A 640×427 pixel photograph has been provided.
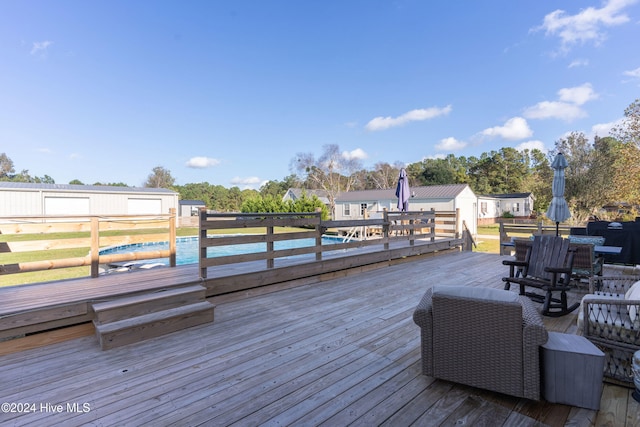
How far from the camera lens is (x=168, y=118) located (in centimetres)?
2234

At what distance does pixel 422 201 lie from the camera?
2308 cm

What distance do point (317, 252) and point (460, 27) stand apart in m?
11.4

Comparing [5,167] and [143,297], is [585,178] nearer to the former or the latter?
[143,297]

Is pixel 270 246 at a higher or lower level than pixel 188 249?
higher

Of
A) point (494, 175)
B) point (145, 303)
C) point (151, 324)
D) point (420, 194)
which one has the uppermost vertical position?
point (494, 175)

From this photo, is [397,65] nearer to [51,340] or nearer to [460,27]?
[460,27]

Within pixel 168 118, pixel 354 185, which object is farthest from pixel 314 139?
pixel 168 118

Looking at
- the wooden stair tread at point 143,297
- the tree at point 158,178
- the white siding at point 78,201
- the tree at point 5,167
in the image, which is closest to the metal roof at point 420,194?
the white siding at point 78,201

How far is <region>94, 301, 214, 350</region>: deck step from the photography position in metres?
2.64

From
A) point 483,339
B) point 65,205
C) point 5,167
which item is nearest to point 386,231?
point 483,339

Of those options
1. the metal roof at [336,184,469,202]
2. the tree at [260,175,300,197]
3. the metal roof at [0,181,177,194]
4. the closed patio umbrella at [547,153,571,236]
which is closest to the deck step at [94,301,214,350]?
the closed patio umbrella at [547,153,571,236]

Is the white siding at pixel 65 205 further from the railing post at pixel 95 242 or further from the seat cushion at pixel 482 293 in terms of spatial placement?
the seat cushion at pixel 482 293

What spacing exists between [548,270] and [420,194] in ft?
68.9

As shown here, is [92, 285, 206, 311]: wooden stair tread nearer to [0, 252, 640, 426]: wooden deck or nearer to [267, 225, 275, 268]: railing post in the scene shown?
[0, 252, 640, 426]: wooden deck
